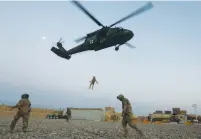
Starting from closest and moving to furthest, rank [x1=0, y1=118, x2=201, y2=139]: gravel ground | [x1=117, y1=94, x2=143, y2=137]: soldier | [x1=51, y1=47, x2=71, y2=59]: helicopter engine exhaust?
[x1=0, y1=118, x2=201, y2=139]: gravel ground → [x1=117, y1=94, x2=143, y2=137]: soldier → [x1=51, y1=47, x2=71, y2=59]: helicopter engine exhaust

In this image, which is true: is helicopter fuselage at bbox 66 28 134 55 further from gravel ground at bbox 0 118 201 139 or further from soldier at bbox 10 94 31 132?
soldier at bbox 10 94 31 132

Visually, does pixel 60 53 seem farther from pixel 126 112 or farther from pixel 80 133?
pixel 126 112

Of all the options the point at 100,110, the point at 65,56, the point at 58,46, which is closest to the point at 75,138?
the point at 65,56

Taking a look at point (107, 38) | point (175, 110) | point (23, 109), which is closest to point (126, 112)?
point (23, 109)

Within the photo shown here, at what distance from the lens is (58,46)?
35812 mm

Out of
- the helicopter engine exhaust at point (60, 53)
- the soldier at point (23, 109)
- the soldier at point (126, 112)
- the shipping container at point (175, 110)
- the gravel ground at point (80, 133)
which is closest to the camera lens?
the gravel ground at point (80, 133)

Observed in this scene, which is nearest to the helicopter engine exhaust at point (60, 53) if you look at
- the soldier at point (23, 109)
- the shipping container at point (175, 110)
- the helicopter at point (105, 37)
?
the helicopter at point (105, 37)

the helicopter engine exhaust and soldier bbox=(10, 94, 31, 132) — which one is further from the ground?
the helicopter engine exhaust

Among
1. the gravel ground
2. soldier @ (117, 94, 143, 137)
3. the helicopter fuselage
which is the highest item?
the helicopter fuselage

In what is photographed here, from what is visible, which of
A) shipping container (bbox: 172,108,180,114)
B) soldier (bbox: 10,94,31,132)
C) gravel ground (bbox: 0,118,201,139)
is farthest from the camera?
shipping container (bbox: 172,108,180,114)

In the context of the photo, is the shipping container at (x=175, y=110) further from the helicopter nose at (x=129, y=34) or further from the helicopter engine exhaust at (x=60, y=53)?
the helicopter nose at (x=129, y=34)

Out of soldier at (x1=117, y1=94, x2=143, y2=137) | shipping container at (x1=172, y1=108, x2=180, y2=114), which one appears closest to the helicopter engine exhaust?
→ soldier at (x1=117, y1=94, x2=143, y2=137)

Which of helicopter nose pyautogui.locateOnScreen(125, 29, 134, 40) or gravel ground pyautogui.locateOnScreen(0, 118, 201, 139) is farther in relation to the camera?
helicopter nose pyautogui.locateOnScreen(125, 29, 134, 40)

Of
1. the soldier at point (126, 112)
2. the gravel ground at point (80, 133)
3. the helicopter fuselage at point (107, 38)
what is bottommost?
the gravel ground at point (80, 133)
